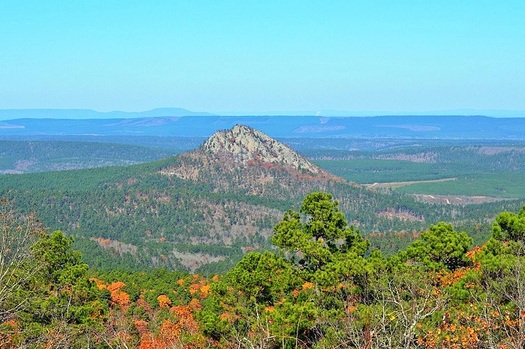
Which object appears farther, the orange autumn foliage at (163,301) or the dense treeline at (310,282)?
the orange autumn foliage at (163,301)

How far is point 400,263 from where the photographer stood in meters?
34.9

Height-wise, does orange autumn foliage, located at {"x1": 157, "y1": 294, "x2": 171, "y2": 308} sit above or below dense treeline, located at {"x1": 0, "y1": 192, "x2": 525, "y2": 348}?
below

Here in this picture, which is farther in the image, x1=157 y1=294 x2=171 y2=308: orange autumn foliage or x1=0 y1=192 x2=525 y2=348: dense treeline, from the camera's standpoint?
x1=157 y1=294 x2=171 y2=308: orange autumn foliage

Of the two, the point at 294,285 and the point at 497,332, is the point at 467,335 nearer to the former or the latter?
the point at 497,332

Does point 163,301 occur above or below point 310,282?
below

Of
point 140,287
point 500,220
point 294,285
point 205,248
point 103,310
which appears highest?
point 500,220

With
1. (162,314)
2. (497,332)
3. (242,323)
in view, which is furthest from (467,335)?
(162,314)

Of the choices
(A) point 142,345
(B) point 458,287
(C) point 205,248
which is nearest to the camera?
(B) point 458,287

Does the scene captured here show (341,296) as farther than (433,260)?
No

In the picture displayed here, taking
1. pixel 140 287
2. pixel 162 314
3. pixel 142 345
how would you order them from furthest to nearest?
pixel 140 287 → pixel 162 314 → pixel 142 345

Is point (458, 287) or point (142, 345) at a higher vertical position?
point (458, 287)

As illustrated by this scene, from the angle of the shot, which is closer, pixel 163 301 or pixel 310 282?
pixel 310 282

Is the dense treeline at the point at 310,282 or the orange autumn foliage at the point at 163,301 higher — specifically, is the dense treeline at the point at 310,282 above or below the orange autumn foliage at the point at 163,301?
above

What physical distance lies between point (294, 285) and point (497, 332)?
1195 centimetres
